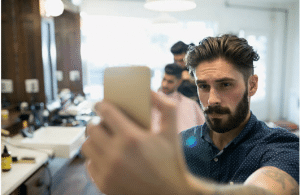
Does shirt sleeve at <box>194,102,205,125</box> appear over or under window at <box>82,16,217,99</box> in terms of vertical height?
under

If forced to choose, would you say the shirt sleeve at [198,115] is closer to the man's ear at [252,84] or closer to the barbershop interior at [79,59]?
the barbershop interior at [79,59]

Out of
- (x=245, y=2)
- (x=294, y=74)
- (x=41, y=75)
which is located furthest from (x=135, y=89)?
(x=294, y=74)

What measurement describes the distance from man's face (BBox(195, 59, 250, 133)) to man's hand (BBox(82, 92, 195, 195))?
65cm

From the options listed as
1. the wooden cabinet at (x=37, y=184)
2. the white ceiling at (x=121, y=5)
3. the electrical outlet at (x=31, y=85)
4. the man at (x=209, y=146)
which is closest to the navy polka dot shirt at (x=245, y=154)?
the man at (x=209, y=146)

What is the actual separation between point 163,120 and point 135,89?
0.07 meters

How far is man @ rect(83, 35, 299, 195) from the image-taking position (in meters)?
0.33

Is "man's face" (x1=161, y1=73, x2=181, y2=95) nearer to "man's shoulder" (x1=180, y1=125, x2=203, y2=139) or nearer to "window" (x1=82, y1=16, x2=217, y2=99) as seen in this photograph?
"man's shoulder" (x1=180, y1=125, x2=203, y2=139)

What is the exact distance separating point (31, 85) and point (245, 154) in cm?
270

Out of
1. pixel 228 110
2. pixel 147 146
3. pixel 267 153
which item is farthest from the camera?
pixel 228 110

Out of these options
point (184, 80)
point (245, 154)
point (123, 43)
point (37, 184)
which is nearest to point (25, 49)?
point (37, 184)

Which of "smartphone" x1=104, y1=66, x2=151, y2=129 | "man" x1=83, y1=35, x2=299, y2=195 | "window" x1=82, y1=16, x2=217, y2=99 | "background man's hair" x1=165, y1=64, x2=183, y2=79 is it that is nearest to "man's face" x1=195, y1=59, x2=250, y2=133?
"man" x1=83, y1=35, x2=299, y2=195

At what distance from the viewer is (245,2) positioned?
19.2 feet

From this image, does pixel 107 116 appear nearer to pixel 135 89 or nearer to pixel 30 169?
pixel 135 89

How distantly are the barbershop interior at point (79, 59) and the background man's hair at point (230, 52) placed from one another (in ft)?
1.27
